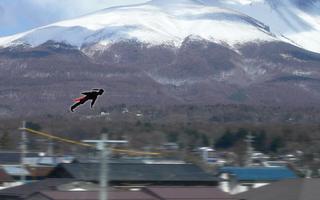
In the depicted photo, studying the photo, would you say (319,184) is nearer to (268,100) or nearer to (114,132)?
(114,132)

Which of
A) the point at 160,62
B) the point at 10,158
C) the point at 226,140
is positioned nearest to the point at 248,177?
the point at 10,158

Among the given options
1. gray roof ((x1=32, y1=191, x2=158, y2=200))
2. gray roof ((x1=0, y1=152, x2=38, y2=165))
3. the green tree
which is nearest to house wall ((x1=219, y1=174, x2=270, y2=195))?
gray roof ((x1=32, y1=191, x2=158, y2=200))

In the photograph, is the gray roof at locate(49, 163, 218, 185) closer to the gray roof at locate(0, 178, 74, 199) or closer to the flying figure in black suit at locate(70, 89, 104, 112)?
the gray roof at locate(0, 178, 74, 199)

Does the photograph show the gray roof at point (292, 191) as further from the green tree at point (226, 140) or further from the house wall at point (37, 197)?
the green tree at point (226, 140)

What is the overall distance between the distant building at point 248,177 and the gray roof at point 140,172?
2247 mm

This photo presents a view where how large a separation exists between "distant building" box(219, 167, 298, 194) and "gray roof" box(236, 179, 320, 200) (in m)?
6.27

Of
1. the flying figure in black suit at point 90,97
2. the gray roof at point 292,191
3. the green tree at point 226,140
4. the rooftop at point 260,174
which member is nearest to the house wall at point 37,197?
the gray roof at point 292,191

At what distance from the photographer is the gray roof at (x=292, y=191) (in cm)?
2950

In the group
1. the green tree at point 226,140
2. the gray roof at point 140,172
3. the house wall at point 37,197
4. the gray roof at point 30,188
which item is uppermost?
the green tree at point 226,140

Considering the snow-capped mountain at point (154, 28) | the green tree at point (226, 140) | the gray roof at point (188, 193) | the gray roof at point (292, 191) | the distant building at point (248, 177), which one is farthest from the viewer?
the snow-capped mountain at point (154, 28)

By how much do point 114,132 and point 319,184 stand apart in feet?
99.2

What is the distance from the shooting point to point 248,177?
39.5m

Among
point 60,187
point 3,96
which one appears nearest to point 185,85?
point 3,96

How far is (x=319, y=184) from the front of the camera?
30219mm
